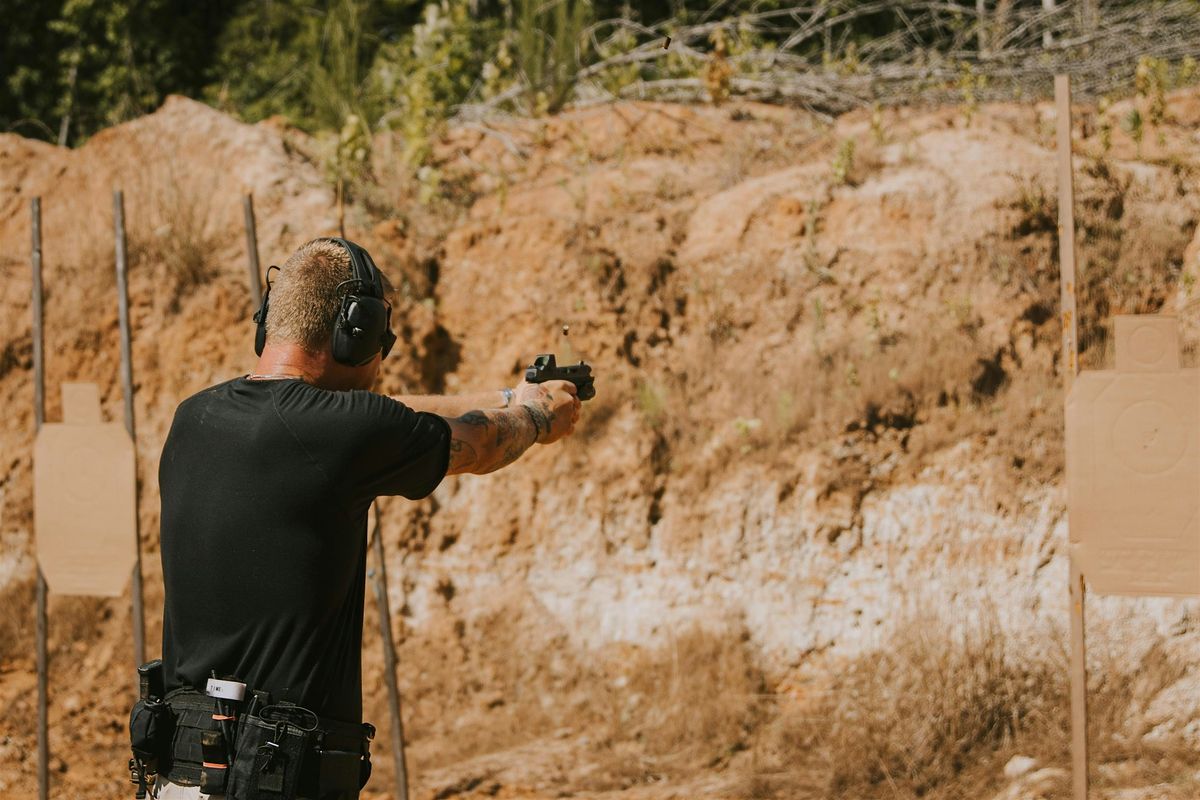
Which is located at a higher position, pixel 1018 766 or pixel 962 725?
pixel 962 725

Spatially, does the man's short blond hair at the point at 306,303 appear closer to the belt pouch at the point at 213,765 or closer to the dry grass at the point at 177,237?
the belt pouch at the point at 213,765

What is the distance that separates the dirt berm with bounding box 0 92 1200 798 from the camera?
5277 millimetres

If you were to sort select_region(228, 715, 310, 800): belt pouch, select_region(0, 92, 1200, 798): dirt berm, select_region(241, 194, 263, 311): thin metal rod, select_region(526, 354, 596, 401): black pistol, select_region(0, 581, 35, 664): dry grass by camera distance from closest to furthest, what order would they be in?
select_region(228, 715, 310, 800): belt pouch → select_region(526, 354, 596, 401): black pistol → select_region(241, 194, 263, 311): thin metal rod → select_region(0, 92, 1200, 798): dirt berm → select_region(0, 581, 35, 664): dry grass

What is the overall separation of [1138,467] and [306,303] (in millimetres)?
2598

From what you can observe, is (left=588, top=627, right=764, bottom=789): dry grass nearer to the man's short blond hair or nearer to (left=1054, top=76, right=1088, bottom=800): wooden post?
(left=1054, top=76, right=1088, bottom=800): wooden post

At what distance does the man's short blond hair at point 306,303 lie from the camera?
7.80ft

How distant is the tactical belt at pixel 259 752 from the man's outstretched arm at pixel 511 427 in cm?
60

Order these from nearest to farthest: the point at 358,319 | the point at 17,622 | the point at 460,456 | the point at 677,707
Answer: the point at 358,319
the point at 460,456
the point at 677,707
the point at 17,622

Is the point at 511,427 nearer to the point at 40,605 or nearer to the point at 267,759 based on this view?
the point at 267,759

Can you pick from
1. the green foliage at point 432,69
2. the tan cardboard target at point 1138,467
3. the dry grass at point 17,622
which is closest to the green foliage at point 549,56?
the green foliage at point 432,69

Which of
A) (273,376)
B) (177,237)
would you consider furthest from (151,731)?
(177,237)

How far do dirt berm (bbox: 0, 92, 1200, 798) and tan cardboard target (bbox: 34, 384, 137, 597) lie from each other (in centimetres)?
126

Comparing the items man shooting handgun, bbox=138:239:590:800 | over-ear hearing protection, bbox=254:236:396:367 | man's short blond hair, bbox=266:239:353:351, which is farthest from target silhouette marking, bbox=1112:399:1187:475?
man's short blond hair, bbox=266:239:353:351

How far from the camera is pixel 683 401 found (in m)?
6.17
